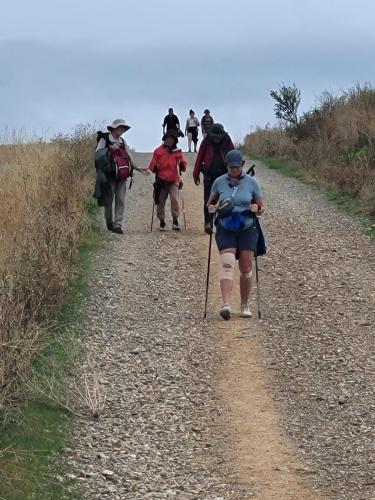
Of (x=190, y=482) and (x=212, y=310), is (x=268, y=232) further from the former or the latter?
(x=190, y=482)

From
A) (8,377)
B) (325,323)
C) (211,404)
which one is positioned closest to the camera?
(8,377)

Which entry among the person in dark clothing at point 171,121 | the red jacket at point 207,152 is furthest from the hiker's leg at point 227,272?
the person in dark clothing at point 171,121

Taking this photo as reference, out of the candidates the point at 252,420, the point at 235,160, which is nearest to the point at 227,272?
the point at 235,160

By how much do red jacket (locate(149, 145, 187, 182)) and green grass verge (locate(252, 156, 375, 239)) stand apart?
3.12 m

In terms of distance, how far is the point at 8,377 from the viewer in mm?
6496

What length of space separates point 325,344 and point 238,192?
1899 mm

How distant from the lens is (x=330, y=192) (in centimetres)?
2047

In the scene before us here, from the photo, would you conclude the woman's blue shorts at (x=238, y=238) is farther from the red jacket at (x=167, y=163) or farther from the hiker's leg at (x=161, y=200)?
the hiker's leg at (x=161, y=200)

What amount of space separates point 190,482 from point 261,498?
502 millimetres

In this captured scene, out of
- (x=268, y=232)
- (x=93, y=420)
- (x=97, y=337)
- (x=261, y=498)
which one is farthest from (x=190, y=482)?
(x=268, y=232)

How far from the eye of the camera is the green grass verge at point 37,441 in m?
5.41

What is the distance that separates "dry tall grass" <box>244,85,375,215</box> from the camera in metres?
19.7

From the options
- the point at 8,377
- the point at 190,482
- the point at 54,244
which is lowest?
the point at 190,482

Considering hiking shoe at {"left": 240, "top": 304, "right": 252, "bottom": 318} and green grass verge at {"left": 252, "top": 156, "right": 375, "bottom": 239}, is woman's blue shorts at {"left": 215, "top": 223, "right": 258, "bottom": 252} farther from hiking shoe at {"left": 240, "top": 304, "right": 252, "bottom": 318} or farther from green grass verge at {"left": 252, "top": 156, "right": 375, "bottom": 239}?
green grass verge at {"left": 252, "top": 156, "right": 375, "bottom": 239}
